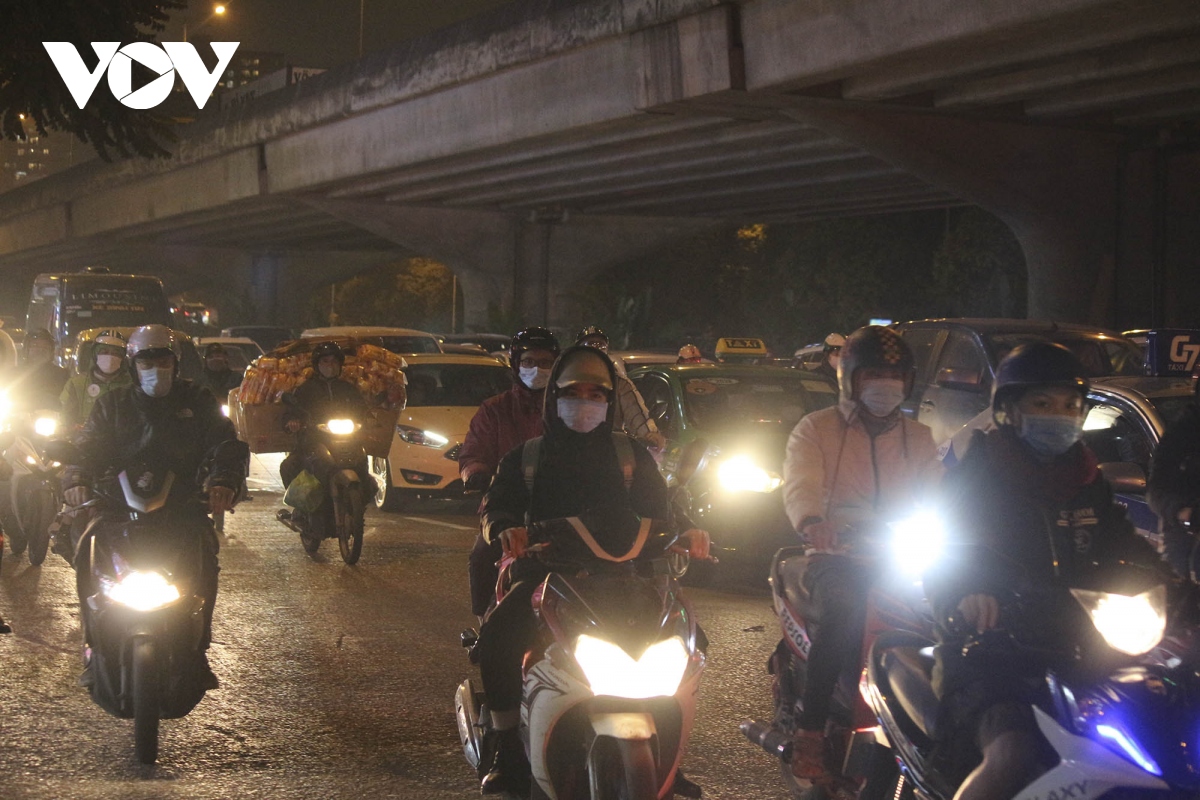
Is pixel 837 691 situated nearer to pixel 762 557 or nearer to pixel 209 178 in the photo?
pixel 762 557

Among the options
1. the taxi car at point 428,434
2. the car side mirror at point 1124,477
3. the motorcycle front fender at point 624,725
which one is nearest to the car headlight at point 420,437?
the taxi car at point 428,434

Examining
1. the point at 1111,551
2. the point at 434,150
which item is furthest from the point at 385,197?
the point at 1111,551

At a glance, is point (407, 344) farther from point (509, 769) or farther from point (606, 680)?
point (606, 680)

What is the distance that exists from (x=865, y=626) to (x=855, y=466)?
2.05 ft

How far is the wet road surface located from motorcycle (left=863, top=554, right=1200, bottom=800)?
1795 mm

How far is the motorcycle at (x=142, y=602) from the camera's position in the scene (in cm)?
588

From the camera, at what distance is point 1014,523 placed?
13.6ft

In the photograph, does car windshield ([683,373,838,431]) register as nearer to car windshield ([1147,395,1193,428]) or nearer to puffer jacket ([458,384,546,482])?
car windshield ([1147,395,1193,428])

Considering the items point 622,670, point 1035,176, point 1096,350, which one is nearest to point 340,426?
point 1096,350

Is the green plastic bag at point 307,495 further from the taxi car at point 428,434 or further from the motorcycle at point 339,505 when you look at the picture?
the taxi car at point 428,434

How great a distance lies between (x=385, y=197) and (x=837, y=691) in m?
42.4

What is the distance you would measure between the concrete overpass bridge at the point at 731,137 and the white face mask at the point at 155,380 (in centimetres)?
1425

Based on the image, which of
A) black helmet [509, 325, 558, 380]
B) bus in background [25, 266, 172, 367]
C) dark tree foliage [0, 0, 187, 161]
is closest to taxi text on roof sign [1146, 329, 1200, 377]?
→ black helmet [509, 325, 558, 380]

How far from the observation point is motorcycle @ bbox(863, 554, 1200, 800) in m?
3.23
